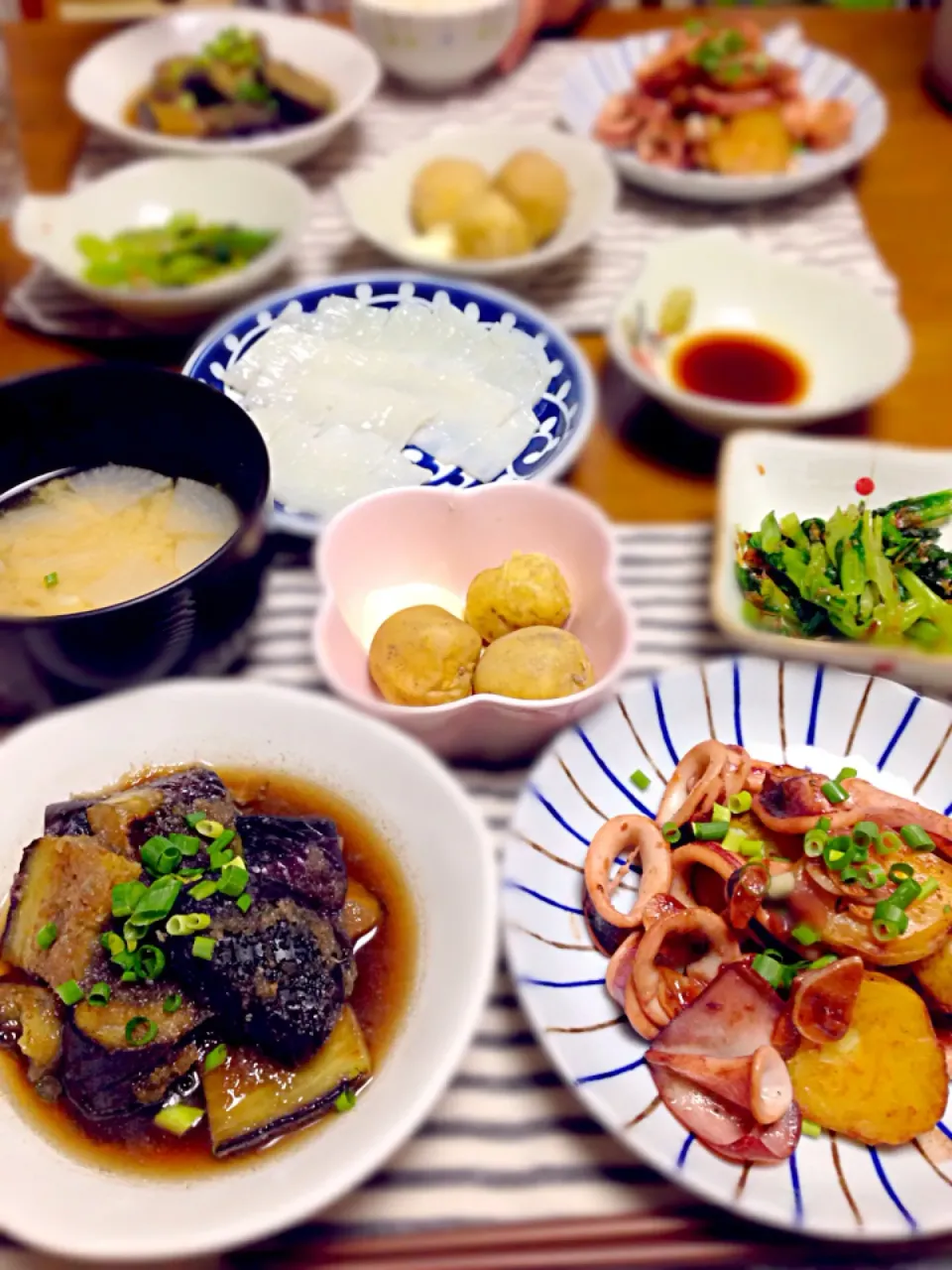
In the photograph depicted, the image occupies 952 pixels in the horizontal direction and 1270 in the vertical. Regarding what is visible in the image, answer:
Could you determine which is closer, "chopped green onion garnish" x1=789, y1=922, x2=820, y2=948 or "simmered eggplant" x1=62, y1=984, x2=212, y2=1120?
"simmered eggplant" x1=62, y1=984, x2=212, y2=1120

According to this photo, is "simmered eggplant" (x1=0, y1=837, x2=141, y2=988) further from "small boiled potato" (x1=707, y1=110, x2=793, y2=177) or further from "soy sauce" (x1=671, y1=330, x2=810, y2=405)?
"small boiled potato" (x1=707, y1=110, x2=793, y2=177)

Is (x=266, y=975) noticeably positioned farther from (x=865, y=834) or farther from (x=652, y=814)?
(x=865, y=834)

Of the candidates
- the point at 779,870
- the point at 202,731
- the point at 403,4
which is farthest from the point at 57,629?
the point at 403,4

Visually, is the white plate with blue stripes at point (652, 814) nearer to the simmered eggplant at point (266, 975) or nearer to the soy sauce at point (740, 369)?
the simmered eggplant at point (266, 975)

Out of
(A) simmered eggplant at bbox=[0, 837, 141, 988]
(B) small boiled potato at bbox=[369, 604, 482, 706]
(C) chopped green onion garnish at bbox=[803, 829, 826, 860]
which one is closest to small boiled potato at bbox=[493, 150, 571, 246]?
(B) small boiled potato at bbox=[369, 604, 482, 706]

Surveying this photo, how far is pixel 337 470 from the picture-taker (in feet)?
2.73

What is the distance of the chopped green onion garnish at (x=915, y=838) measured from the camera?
833 mm

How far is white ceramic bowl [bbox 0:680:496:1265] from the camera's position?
0.59 meters

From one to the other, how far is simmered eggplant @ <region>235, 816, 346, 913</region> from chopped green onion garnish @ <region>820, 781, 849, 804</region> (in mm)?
442

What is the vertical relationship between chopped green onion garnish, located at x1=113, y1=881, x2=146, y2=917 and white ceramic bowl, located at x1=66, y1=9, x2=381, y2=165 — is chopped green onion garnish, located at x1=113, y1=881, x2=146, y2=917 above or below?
below

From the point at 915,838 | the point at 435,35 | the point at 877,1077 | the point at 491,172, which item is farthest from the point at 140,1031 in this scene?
the point at 435,35

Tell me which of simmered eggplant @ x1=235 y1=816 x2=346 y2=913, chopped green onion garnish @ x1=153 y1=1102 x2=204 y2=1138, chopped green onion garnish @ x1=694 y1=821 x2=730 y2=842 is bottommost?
chopped green onion garnish @ x1=153 y1=1102 x2=204 y2=1138

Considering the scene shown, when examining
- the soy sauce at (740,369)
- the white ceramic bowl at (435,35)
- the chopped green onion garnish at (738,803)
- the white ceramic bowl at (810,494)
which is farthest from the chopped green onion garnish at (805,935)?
the white ceramic bowl at (435,35)

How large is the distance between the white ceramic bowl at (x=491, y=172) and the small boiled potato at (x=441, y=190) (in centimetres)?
2
